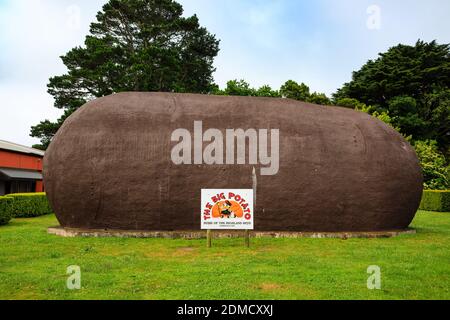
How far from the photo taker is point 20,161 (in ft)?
100

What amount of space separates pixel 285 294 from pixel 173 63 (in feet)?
89.5

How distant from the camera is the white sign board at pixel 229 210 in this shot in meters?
11.6

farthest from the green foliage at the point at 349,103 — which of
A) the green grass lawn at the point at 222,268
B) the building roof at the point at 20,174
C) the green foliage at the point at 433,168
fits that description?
the green grass lawn at the point at 222,268

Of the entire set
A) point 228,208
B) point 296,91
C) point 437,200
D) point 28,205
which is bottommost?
point 28,205

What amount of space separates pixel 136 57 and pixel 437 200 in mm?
22087

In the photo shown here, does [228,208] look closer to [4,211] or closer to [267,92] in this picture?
[4,211]

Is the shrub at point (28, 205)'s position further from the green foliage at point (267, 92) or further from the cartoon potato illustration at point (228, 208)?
the green foliage at point (267, 92)

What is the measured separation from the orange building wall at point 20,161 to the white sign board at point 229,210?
21.2 meters

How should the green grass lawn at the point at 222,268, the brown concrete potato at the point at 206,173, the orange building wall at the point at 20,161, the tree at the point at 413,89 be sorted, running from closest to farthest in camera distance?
the green grass lawn at the point at 222,268, the brown concrete potato at the point at 206,173, the orange building wall at the point at 20,161, the tree at the point at 413,89

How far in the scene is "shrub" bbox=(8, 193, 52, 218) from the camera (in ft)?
65.8

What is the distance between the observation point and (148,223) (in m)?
12.8

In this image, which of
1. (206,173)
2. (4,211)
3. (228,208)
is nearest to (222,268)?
(228,208)
